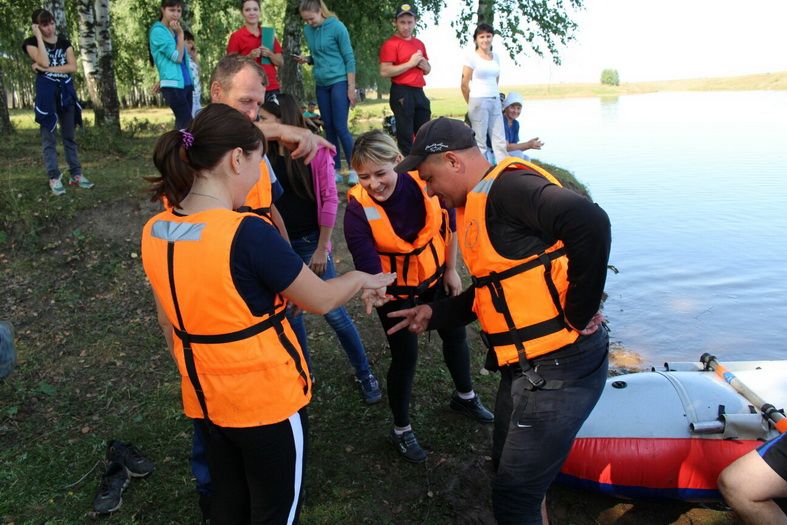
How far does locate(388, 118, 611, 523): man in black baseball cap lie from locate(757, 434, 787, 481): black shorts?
91 cm

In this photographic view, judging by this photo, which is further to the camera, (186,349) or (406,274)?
(406,274)

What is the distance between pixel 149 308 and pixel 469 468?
3.63 meters

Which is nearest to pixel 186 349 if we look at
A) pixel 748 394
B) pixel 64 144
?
pixel 748 394

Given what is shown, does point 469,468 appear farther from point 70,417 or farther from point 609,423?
point 70,417

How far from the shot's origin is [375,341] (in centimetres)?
555

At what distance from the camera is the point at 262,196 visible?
10.8 feet

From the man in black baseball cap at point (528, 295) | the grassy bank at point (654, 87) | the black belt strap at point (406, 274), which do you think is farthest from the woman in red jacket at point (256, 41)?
the grassy bank at point (654, 87)

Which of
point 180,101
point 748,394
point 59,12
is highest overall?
point 59,12

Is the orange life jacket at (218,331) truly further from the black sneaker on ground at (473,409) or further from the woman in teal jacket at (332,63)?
the woman in teal jacket at (332,63)

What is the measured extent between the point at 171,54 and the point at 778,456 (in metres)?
7.46

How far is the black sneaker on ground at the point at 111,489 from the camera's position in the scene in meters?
3.41

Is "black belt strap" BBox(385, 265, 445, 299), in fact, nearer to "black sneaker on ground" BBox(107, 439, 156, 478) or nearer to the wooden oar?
"black sneaker on ground" BBox(107, 439, 156, 478)

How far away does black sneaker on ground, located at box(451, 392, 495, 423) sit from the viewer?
4.36 meters

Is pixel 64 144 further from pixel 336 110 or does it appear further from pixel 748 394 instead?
pixel 748 394
